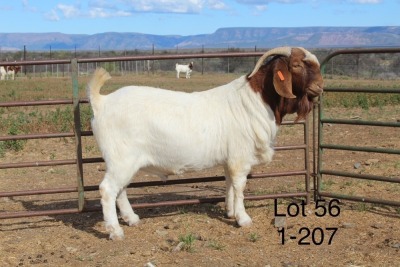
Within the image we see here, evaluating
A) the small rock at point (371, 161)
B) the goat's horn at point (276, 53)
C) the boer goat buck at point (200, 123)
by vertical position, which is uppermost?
the goat's horn at point (276, 53)

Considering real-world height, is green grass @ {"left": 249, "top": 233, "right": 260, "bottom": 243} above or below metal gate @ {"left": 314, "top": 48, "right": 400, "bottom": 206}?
below

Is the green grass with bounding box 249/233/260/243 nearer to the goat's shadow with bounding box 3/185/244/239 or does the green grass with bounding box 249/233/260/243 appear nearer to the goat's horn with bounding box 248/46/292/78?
the goat's shadow with bounding box 3/185/244/239

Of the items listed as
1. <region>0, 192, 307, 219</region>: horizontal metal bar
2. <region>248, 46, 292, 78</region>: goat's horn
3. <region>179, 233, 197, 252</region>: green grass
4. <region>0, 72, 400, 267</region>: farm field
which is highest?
<region>248, 46, 292, 78</region>: goat's horn

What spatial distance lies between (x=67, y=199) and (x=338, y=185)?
3801mm

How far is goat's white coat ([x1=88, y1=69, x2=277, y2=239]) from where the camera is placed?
6266 mm

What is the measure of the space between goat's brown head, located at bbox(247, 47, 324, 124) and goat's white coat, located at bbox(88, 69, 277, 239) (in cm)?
11

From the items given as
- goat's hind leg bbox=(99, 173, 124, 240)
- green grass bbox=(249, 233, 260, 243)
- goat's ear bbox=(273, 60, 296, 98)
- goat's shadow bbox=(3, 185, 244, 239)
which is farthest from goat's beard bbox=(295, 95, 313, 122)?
goat's hind leg bbox=(99, 173, 124, 240)

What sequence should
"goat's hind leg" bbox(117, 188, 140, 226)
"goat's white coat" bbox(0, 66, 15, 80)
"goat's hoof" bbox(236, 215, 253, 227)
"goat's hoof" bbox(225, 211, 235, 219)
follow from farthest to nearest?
1. "goat's white coat" bbox(0, 66, 15, 80)
2. "goat's hoof" bbox(225, 211, 235, 219)
3. "goat's hind leg" bbox(117, 188, 140, 226)
4. "goat's hoof" bbox(236, 215, 253, 227)

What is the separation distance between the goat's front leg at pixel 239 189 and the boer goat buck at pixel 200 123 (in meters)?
0.01

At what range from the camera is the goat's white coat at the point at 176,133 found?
247 inches

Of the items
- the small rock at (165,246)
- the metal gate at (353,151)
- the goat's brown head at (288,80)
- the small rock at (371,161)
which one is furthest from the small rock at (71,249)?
the small rock at (371,161)

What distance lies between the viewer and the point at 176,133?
628 cm

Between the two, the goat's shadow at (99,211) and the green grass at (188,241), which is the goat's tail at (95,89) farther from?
the green grass at (188,241)

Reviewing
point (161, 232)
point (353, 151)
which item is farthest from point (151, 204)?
point (353, 151)
